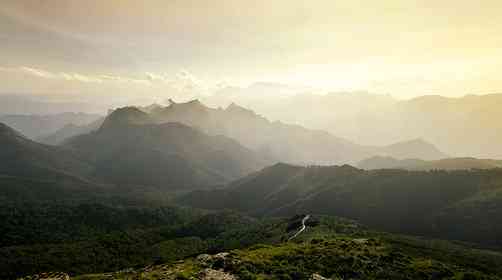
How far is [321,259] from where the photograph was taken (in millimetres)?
81812

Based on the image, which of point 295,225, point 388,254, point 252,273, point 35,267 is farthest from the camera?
point 295,225

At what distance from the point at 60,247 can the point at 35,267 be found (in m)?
26.2

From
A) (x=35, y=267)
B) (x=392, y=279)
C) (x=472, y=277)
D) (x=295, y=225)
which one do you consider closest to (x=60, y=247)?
(x=35, y=267)

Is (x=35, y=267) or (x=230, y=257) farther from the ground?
(x=230, y=257)

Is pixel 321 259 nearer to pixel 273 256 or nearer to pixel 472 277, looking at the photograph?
pixel 273 256

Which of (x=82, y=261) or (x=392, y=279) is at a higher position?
(x=392, y=279)

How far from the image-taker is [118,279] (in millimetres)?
73250

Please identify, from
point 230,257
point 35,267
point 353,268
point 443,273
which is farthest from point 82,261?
point 443,273

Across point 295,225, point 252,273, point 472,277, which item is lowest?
point 295,225

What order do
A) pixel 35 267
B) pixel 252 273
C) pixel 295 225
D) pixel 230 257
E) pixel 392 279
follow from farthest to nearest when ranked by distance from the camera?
pixel 295 225 < pixel 35 267 < pixel 230 257 < pixel 392 279 < pixel 252 273

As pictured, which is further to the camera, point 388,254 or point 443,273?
point 388,254

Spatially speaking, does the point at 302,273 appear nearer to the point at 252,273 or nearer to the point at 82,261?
the point at 252,273

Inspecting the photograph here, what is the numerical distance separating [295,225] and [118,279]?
12177cm

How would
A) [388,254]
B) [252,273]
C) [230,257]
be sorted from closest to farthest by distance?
[252,273], [230,257], [388,254]
